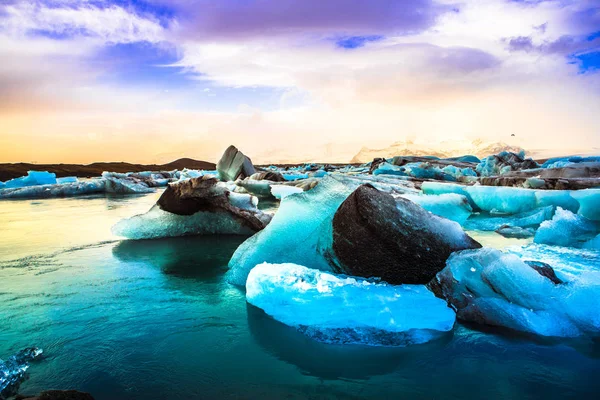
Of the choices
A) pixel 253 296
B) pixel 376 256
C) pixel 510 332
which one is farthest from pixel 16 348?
pixel 510 332

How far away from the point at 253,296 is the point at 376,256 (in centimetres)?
94

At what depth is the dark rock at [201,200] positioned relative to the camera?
4973 mm

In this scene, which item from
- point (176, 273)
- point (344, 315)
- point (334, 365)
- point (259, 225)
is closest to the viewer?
point (334, 365)

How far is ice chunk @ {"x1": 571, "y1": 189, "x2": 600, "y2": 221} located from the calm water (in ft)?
16.6

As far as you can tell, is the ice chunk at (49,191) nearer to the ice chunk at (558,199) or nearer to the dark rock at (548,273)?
the ice chunk at (558,199)

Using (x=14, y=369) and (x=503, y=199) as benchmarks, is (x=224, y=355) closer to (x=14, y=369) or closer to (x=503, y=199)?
(x=14, y=369)

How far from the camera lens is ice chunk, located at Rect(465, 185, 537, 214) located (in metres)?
7.23

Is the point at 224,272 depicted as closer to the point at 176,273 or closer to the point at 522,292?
the point at 176,273

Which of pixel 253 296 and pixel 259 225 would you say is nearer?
pixel 253 296

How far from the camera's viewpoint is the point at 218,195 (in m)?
5.20

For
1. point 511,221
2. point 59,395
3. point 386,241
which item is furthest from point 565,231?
point 59,395

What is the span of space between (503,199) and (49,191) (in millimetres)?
15034

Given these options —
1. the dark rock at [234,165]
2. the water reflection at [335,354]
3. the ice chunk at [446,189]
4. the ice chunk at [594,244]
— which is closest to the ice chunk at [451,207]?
the ice chunk at [446,189]

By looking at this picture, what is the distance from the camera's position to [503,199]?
299 inches
